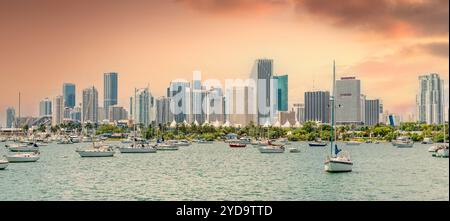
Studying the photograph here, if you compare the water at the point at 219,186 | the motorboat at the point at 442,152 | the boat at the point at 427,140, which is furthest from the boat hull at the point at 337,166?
the boat at the point at 427,140

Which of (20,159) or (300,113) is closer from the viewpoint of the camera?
(20,159)

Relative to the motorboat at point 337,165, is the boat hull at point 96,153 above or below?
below

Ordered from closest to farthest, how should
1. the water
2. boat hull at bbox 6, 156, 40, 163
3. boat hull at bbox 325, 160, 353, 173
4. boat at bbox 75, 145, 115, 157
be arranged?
the water, boat hull at bbox 325, 160, 353, 173, boat hull at bbox 6, 156, 40, 163, boat at bbox 75, 145, 115, 157

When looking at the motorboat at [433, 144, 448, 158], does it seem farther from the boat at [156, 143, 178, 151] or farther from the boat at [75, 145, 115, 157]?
the boat at [156, 143, 178, 151]

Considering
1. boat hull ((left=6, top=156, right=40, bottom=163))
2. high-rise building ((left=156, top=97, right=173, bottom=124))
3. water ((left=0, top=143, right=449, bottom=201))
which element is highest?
high-rise building ((left=156, top=97, right=173, bottom=124))

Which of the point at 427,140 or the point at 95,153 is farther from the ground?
the point at 427,140

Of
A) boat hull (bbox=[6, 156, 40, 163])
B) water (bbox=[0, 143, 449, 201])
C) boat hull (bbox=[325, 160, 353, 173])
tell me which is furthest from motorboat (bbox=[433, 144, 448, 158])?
boat hull (bbox=[6, 156, 40, 163])

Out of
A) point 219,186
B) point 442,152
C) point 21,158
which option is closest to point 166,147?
point 21,158

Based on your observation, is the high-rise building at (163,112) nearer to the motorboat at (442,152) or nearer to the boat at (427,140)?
the boat at (427,140)

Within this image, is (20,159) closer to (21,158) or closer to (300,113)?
(21,158)

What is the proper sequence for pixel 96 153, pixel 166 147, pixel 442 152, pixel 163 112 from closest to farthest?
1. pixel 96 153
2. pixel 442 152
3. pixel 166 147
4. pixel 163 112
